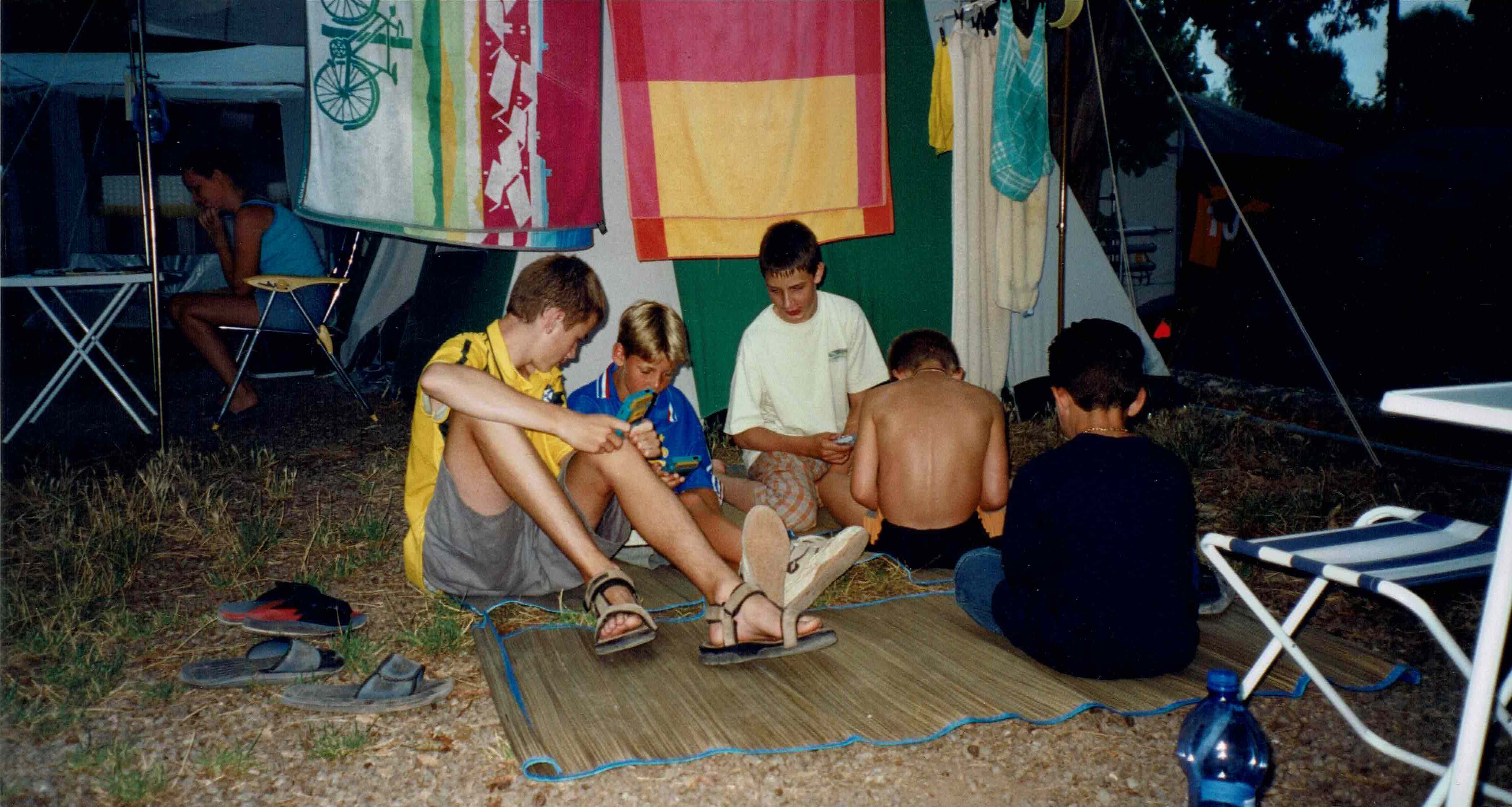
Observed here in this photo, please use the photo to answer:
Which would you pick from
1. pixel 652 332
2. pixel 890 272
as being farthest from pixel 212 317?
pixel 890 272

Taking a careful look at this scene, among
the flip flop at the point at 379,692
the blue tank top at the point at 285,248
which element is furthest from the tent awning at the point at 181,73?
the flip flop at the point at 379,692

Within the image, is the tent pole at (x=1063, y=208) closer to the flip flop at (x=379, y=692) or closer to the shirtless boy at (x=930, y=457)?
the shirtless boy at (x=930, y=457)

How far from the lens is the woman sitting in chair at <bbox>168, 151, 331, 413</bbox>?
194 inches

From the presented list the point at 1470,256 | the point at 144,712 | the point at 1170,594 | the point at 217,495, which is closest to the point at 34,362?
the point at 217,495

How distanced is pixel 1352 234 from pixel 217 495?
7.48 metres

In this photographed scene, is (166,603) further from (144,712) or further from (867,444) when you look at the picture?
(867,444)

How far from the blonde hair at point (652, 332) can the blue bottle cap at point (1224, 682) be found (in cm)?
→ 160

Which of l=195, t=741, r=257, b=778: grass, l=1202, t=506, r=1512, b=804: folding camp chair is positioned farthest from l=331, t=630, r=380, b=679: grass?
l=1202, t=506, r=1512, b=804: folding camp chair

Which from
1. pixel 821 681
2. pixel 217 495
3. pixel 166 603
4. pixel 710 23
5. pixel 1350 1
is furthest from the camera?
pixel 1350 1

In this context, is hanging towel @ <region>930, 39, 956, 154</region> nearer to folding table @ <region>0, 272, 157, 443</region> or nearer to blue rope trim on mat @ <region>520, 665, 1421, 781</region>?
blue rope trim on mat @ <region>520, 665, 1421, 781</region>

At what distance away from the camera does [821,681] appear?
2250 millimetres

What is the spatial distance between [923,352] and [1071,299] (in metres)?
2.29

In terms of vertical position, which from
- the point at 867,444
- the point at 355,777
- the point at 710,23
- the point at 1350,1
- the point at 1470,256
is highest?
the point at 1350,1

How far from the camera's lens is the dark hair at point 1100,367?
207cm
